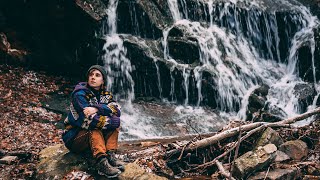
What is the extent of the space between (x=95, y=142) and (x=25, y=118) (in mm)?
4783

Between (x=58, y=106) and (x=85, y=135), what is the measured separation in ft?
17.4

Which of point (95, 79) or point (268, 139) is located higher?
point (95, 79)

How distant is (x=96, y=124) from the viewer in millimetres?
4898

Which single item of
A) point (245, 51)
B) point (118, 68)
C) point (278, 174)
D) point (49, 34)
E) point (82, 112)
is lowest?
point (278, 174)

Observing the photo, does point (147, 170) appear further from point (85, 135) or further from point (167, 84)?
point (167, 84)

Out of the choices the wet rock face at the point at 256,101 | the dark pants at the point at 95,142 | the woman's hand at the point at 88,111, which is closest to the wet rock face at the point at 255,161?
the dark pants at the point at 95,142

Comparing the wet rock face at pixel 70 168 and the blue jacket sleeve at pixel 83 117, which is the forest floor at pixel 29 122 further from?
the blue jacket sleeve at pixel 83 117

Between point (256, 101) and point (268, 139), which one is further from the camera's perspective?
point (256, 101)

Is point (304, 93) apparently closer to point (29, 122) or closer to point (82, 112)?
point (29, 122)

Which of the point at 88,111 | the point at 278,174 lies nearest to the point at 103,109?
the point at 88,111

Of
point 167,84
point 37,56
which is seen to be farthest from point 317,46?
point 37,56

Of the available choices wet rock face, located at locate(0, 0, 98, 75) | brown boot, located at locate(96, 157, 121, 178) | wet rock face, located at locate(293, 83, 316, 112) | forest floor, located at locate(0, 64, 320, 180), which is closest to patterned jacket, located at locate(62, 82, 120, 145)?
brown boot, located at locate(96, 157, 121, 178)

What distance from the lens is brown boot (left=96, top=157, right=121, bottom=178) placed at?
483 cm

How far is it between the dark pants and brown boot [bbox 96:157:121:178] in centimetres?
10
